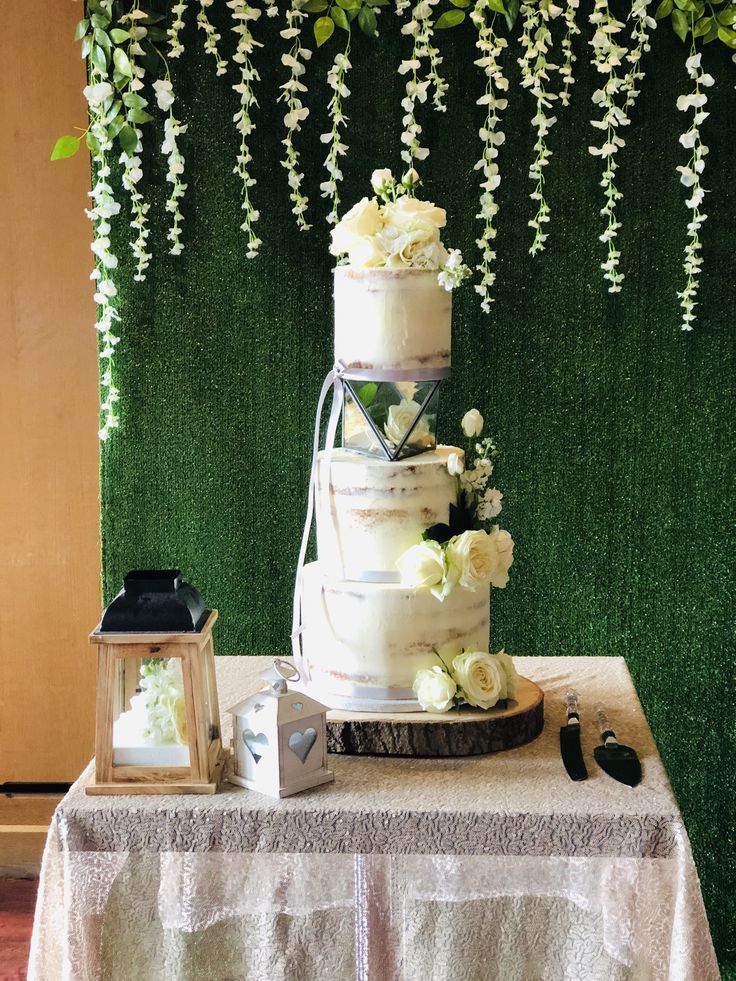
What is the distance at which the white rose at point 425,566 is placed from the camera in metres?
1.63

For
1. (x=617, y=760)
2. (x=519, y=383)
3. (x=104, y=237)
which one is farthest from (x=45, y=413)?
(x=617, y=760)

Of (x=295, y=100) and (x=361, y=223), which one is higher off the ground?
(x=295, y=100)

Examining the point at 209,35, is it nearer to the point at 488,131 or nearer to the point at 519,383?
the point at 488,131

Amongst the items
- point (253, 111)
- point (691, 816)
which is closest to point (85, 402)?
point (253, 111)

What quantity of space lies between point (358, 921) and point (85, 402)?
5.13 ft

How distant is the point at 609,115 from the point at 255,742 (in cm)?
153

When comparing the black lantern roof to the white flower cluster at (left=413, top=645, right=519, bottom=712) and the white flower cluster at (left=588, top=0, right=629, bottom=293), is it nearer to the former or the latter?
the white flower cluster at (left=413, top=645, right=519, bottom=712)

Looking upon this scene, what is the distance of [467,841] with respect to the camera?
57.8 inches

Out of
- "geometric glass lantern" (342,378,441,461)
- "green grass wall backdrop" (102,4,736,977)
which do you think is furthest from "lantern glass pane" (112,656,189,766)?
"green grass wall backdrop" (102,4,736,977)

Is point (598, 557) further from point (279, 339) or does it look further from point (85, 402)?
point (85, 402)

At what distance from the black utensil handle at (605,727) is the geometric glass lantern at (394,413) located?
0.52m

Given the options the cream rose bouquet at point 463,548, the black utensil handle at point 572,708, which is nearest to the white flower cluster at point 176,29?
the cream rose bouquet at point 463,548

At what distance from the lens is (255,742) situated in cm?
154

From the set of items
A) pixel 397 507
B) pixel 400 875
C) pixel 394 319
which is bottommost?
pixel 400 875
